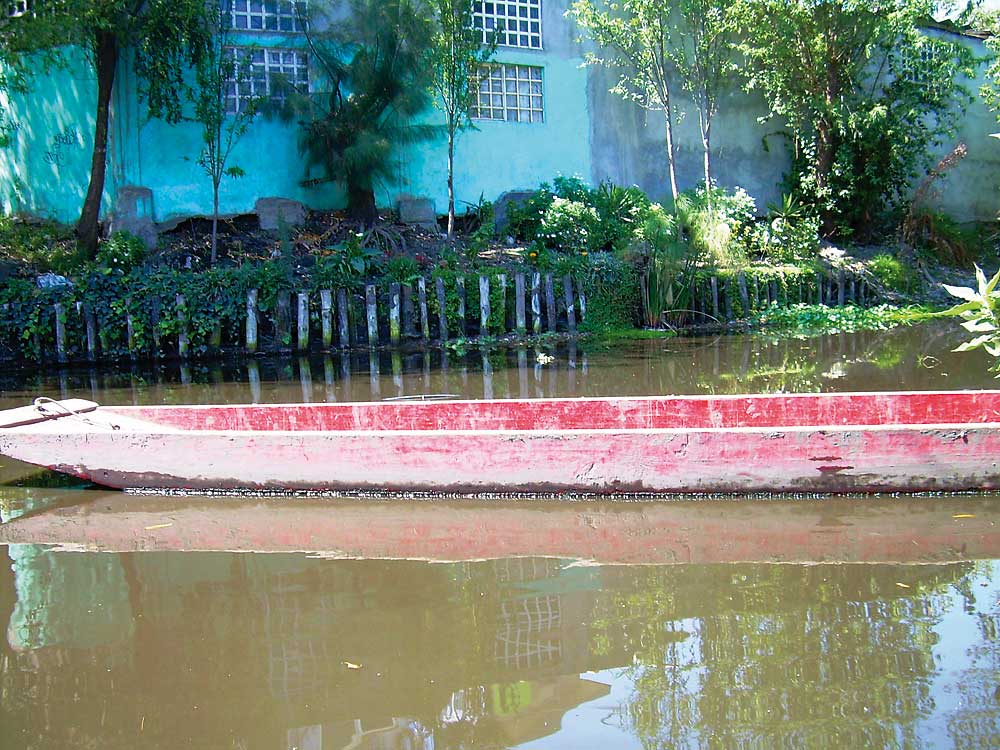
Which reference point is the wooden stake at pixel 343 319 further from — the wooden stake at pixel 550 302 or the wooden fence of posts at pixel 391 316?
the wooden stake at pixel 550 302

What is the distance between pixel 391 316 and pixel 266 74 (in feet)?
15.9

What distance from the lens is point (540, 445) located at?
5.75 metres

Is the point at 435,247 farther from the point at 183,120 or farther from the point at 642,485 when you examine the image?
the point at 642,485

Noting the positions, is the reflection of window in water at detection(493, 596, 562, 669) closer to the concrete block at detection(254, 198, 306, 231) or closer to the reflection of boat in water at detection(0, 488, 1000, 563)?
the reflection of boat in water at detection(0, 488, 1000, 563)

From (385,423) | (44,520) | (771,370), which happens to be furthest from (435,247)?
(44,520)

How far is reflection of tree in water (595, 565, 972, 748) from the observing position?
332 cm

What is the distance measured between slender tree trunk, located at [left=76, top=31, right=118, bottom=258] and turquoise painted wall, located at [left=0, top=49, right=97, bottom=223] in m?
0.76

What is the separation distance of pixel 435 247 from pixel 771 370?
6220 mm

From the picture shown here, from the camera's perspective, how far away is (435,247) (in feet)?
49.5

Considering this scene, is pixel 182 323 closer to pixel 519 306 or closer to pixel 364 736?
pixel 519 306

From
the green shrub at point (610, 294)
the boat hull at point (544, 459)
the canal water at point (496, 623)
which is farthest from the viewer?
the green shrub at point (610, 294)

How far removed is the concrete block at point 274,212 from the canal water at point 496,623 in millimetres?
8935

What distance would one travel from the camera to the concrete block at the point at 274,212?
597 inches

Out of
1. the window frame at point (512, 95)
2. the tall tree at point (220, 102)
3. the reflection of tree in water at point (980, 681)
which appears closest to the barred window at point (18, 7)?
the tall tree at point (220, 102)
